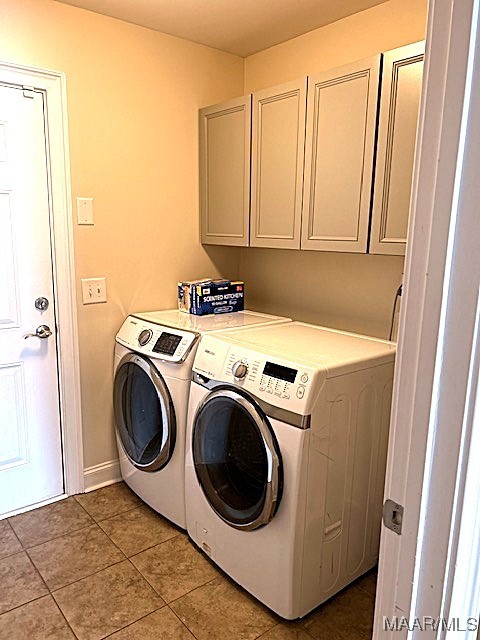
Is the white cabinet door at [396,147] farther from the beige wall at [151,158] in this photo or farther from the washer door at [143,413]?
the washer door at [143,413]

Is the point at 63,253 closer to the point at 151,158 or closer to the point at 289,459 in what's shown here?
the point at 151,158

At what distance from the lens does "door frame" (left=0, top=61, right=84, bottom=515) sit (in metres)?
2.19

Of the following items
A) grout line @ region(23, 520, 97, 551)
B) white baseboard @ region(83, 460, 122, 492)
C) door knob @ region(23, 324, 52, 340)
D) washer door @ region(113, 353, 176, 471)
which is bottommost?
grout line @ region(23, 520, 97, 551)

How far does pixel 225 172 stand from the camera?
263 centimetres

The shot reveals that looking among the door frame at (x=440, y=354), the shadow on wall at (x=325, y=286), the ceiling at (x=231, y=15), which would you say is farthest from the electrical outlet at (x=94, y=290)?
the door frame at (x=440, y=354)

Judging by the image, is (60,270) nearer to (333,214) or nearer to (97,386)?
(97,386)

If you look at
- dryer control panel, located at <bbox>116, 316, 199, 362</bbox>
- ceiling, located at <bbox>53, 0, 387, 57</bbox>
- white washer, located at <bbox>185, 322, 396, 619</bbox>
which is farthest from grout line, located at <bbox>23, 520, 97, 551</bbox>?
ceiling, located at <bbox>53, 0, 387, 57</bbox>

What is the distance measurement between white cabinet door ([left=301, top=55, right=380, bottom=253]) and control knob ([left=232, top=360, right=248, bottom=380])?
71 centimetres

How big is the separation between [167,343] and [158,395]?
0.25 m

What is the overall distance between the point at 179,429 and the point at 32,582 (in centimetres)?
84

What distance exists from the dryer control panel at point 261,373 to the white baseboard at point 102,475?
3.44ft

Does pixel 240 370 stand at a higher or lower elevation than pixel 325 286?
lower

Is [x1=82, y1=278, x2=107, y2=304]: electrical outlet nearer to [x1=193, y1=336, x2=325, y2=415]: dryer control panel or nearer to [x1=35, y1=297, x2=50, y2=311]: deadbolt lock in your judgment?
[x1=35, y1=297, x2=50, y2=311]: deadbolt lock

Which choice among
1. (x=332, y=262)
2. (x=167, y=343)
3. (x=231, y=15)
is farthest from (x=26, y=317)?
(x=231, y=15)
